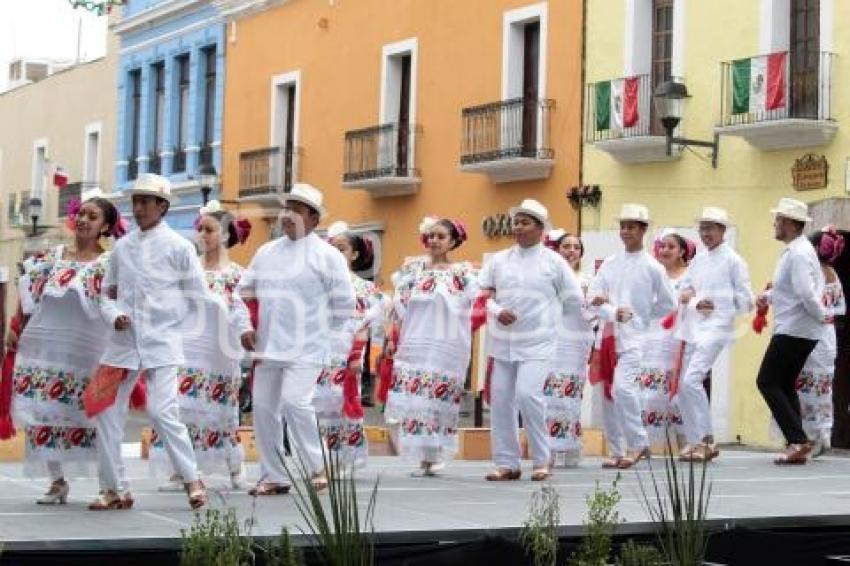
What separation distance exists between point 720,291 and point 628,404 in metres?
1.41

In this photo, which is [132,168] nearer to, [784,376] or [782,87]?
[782,87]

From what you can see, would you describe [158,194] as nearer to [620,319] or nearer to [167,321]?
[167,321]

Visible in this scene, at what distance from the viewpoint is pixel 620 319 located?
13.3m

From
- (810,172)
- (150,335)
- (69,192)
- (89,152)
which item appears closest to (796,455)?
(810,172)

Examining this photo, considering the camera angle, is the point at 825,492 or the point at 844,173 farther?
the point at 844,173

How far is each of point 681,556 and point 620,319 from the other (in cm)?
672

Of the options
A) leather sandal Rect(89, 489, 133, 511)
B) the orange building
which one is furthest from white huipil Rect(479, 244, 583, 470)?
the orange building

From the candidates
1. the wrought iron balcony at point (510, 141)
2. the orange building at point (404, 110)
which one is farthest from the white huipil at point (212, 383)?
the wrought iron balcony at point (510, 141)

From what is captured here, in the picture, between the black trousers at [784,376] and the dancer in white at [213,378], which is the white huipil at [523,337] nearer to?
the dancer in white at [213,378]

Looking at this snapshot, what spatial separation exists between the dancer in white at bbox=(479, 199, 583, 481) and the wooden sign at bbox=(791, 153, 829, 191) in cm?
780

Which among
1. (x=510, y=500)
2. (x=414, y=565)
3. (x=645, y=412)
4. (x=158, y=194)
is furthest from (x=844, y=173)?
(x=414, y=565)

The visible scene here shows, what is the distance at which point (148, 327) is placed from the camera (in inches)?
397

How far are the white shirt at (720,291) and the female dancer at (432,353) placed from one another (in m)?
2.32

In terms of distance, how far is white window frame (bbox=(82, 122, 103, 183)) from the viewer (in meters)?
39.4
